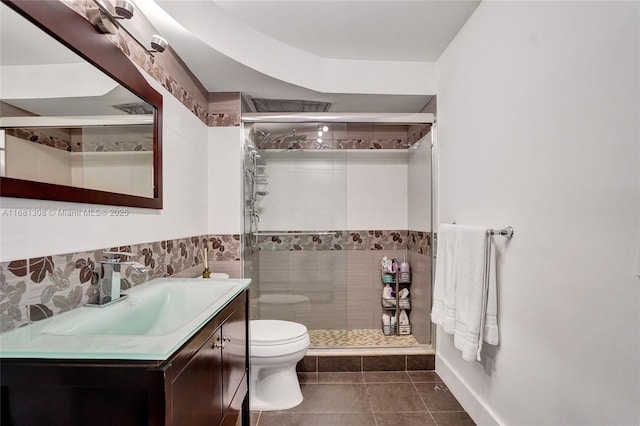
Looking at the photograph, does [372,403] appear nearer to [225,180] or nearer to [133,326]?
[133,326]

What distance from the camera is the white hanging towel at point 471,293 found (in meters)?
1.58

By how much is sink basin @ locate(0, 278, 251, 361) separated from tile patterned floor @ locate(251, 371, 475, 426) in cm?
99

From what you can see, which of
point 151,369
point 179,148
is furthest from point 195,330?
point 179,148

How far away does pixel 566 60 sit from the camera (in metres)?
1.17

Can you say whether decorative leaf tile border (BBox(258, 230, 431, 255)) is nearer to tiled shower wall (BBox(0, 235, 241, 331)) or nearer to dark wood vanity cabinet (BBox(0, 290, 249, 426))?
tiled shower wall (BBox(0, 235, 241, 331))

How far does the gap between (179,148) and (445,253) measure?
175 centimetres

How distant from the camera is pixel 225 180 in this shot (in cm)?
249

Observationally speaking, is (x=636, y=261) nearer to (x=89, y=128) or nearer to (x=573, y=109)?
(x=573, y=109)

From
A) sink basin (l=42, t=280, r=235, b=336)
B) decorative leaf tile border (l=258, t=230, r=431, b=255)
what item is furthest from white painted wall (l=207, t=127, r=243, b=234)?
sink basin (l=42, t=280, r=235, b=336)

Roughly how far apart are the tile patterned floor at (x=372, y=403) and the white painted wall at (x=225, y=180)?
1.27m

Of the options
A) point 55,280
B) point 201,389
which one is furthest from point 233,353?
point 55,280

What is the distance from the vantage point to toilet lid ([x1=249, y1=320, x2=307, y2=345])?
1961 mm

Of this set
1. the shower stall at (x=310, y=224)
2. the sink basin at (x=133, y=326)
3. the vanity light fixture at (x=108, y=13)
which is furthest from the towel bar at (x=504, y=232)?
the vanity light fixture at (x=108, y=13)

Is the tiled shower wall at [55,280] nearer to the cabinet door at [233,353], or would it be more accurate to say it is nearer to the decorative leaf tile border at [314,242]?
the cabinet door at [233,353]
